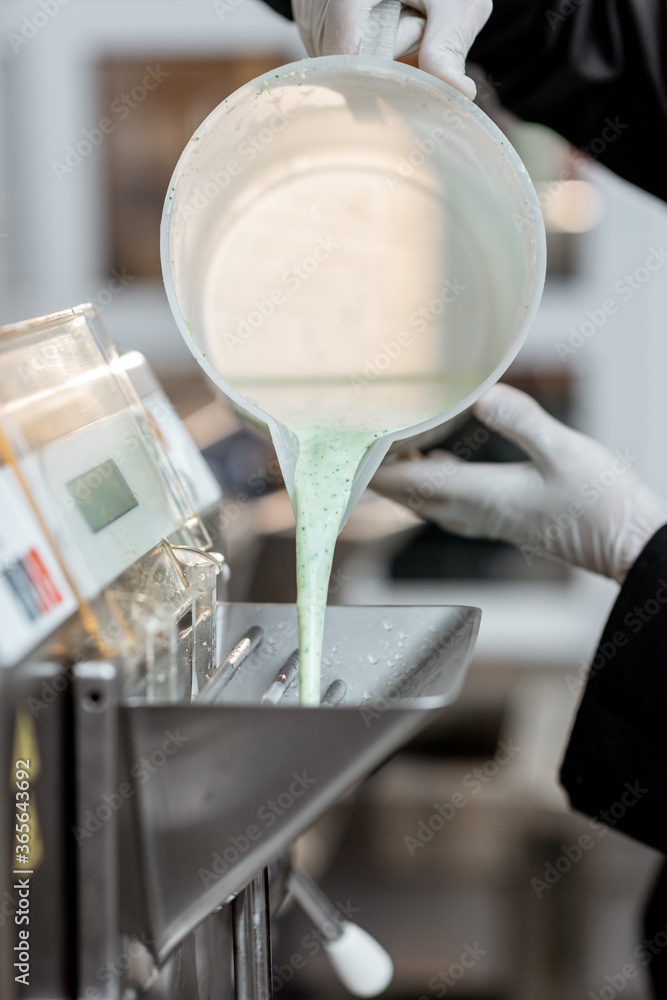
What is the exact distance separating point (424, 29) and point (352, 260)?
0.20 m

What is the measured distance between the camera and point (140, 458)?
1.90 feet

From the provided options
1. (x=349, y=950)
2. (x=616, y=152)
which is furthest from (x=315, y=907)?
(x=616, y=152)

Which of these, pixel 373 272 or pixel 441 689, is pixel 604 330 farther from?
pixel 441 689

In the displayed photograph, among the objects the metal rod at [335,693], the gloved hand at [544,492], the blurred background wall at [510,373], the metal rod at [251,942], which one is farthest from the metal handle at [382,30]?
the blurred background wall at [510,373]

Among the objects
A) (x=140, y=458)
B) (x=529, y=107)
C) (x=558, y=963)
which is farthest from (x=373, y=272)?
(x=558, y=963)

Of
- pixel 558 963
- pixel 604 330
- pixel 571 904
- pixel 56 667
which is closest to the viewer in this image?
pixel 56 667

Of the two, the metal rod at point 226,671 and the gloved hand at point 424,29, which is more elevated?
the gloved hand at point 424,29

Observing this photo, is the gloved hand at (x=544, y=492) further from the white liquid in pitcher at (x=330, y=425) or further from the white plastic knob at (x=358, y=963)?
the white plastic knob at (x=358, y=963)

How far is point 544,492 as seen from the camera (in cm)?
98

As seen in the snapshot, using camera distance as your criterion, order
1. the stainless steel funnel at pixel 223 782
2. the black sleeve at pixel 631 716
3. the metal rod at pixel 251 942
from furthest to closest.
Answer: the black sleeve at pixel 631 716, the metal rod at pixel 251 942, the stainless steel funnel at pixel 223 782

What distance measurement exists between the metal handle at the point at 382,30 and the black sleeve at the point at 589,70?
0.73ft

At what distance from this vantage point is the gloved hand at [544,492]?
0.94 meters

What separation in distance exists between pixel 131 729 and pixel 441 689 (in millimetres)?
153

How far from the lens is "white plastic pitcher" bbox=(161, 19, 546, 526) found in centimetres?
69
